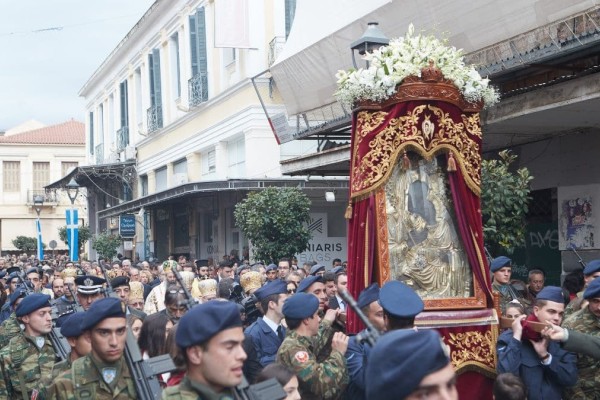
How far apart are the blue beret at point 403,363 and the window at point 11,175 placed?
6545 centimetres

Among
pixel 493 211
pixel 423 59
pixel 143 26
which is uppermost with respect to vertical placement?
pixel 143 26

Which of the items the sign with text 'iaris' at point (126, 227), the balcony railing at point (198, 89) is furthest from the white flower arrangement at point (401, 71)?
the sign with text 'iaris' at point (126, 227)

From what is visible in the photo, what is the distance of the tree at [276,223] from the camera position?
18656 millimetres

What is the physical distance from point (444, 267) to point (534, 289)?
419cm

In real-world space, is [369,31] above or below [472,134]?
above

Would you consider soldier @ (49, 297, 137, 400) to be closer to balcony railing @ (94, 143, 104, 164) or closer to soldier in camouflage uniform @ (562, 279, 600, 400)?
soldier in camouflage uniform @ (562, 279, 600, 400)

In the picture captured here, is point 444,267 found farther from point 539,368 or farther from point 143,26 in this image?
Result: point 143,26

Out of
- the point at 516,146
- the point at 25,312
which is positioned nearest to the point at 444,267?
the point at 25,312

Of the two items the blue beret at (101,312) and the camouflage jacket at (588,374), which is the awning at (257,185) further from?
the blue beret at (101,312)

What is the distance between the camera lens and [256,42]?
86.8ft

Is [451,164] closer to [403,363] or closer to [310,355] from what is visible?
[310,355]

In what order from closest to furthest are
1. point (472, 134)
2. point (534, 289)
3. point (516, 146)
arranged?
point (472, 134), point (534, 289), point (516, 146)

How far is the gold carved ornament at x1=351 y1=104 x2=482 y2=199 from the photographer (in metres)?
7.55

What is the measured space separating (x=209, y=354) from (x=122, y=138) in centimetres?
4123
